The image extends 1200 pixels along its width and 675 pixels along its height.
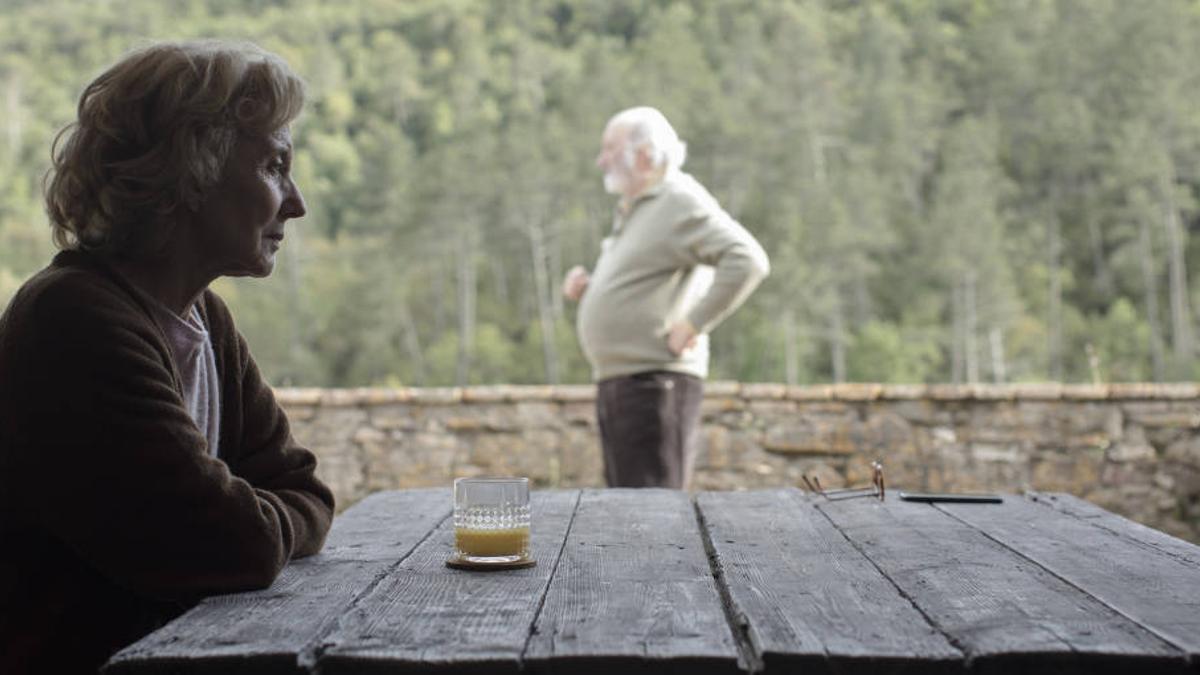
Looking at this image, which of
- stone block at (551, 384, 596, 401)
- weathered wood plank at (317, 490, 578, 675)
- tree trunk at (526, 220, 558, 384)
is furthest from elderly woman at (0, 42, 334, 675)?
tree trunk at (526, 220, 558, 384)

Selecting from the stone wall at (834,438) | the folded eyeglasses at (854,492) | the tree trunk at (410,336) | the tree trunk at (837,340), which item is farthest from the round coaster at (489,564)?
the tree trunk at (837,340)

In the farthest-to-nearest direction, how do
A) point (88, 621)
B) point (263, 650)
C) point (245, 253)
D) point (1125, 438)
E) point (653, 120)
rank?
point (1125, 438)
point (653, 120)
point (245, 253)
point (88, 621)
point (263, 650)

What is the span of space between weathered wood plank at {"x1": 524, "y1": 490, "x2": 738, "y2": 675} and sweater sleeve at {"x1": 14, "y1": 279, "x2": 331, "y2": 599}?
33 cm

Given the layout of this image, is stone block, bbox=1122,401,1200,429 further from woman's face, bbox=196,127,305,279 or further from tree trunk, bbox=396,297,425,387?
tree trunk, bbox=396,297,425,387

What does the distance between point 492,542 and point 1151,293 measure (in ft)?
121

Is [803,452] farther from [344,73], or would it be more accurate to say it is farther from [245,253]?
[344,73]

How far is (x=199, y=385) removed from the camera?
1436mm

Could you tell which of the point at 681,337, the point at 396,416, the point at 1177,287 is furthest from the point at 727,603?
the point at 1177,287

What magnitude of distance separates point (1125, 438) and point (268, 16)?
3737cm

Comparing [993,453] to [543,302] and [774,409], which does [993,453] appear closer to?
[774,409]

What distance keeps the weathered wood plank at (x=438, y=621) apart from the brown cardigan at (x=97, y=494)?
165mm

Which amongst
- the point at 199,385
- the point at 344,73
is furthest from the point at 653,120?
the point at 344,73

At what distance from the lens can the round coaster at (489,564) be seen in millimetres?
1344

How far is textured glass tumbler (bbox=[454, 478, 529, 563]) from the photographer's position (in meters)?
1.35
